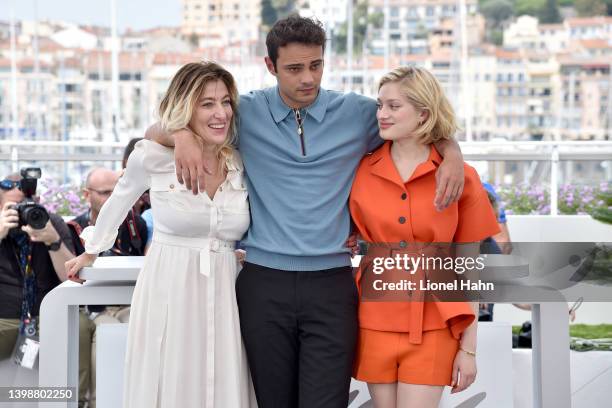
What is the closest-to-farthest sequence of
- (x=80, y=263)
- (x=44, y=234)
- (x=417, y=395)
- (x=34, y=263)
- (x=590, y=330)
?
(x=417, y=395)
(x=80, y=263)
(x=44, y=234)
(x=34, y=263)
(x=590, y=330)

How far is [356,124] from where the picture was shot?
8.21ft

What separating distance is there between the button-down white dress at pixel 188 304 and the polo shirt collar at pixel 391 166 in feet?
1.20

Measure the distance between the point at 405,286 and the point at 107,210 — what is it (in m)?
0.85

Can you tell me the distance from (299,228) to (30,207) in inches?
66.9

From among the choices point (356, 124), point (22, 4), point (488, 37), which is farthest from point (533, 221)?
point (22, 4)

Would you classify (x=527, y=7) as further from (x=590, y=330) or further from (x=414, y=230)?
(x=414, y=230)

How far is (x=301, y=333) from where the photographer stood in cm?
241

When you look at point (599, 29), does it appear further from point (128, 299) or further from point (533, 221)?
point (128, 299)

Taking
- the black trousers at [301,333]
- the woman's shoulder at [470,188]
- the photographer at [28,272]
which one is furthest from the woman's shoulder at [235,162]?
the photographer at [28,272]

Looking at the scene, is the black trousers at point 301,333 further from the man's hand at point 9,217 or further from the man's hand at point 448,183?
the man's hand at point 9,217

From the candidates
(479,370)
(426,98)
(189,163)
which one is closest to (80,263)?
(189,163)

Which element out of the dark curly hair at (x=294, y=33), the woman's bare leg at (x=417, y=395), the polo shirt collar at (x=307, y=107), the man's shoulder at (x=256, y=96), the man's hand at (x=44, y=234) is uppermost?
the dark curly hair at (x=294, y=33)

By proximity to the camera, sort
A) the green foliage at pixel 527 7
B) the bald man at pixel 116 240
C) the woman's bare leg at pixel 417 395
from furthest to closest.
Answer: the green foliage at pixel 527 7, the bald man at pixel 116 240, the woman's bare leg at pixel 417 395

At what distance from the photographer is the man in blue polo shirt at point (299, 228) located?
2369 mm
